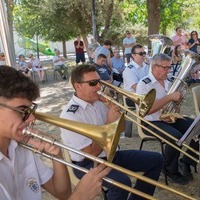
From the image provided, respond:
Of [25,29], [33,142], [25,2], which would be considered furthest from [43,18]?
[33,142]

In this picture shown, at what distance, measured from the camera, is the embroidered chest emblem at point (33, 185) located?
161 centimetres

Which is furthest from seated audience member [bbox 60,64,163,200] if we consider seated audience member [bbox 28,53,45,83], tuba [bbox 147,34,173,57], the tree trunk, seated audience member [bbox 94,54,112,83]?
seated audience member [bbox 28,53,45,83]

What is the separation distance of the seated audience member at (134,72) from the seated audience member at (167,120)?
990mm

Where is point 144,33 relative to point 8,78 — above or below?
below

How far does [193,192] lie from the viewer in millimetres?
2971

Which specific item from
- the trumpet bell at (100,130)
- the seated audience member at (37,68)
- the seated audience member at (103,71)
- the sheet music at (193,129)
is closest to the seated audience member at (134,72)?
the seated audience member at (103,71)

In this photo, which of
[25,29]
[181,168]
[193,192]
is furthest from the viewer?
[25,29]

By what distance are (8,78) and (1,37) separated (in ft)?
3.20

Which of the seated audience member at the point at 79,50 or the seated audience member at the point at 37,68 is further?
the seated audience member at the point at 79,50

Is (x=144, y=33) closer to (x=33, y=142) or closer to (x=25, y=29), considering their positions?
(x=25, y=29)

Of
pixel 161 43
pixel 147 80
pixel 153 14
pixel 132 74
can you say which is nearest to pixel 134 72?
pixel 132 74

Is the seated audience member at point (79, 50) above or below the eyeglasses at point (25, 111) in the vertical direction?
below

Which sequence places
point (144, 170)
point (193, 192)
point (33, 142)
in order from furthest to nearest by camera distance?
point (193, 192)
point (144, 170)
point (33, 142)

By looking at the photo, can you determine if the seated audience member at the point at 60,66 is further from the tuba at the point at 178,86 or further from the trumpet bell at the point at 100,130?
the trumpet bell at the point at 100,130
